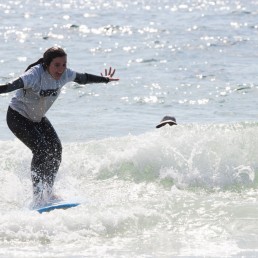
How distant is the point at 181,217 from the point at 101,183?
2211mm

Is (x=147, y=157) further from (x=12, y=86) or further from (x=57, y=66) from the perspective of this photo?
(x=12, y=86)

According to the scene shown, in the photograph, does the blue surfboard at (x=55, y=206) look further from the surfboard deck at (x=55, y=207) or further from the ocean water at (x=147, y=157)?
the ocean water at (x=147, y=157)

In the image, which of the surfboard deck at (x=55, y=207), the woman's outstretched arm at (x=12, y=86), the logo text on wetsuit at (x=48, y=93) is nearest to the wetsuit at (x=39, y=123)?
the logo text on wetsuit at (x=48, y=93)

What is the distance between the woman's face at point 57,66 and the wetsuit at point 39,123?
96mm

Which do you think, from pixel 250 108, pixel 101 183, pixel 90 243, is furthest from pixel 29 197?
pixel 250 108

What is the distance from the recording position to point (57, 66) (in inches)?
350

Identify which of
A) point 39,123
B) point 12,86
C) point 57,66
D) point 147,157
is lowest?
point 147,157

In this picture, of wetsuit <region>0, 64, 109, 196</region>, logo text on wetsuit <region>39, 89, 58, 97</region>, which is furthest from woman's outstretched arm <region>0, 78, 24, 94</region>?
logo text on wetsuit <region>39, 89, 58, 97</region>

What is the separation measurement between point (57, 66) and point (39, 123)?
0.75 metres

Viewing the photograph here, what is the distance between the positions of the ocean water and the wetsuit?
419 mm

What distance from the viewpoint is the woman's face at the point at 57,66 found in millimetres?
8852

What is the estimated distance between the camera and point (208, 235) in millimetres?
8438

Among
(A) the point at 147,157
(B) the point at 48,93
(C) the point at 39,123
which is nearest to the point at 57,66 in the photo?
(B) the point at 48,93

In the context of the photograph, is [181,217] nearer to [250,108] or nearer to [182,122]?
[182,122]
